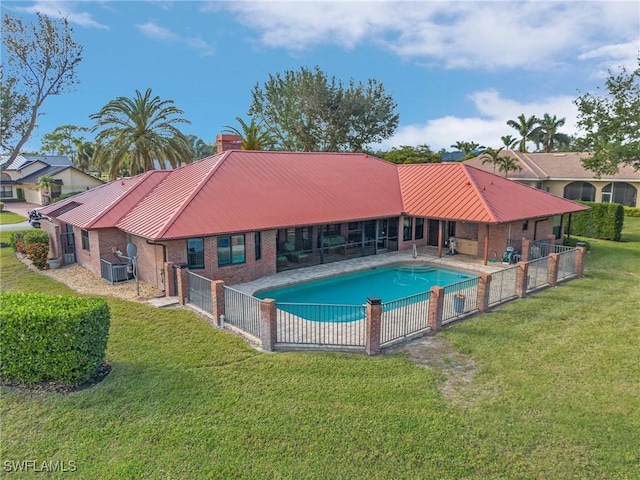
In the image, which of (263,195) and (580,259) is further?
(263,195)

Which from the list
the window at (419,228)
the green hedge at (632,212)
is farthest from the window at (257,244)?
the green hedge at (632,212)

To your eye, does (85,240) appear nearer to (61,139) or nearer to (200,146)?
(61,139)

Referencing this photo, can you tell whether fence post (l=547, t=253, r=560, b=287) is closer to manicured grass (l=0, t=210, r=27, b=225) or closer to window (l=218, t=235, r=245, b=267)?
window (l=218, t=235, r=245, b=267)

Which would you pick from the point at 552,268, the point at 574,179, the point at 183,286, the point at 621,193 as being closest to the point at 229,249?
the point at 183,286

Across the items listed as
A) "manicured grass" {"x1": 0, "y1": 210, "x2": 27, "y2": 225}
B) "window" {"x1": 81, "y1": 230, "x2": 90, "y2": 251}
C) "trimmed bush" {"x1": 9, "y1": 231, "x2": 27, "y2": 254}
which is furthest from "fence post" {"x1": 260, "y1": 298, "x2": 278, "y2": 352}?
"manicured grass" {"x1": 0, "y1": 210, "x2": 27, "y2": 225}

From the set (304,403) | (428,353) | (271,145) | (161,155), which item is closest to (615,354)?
(428,353)

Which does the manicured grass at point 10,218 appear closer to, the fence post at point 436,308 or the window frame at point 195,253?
the window frame at point 195,253
